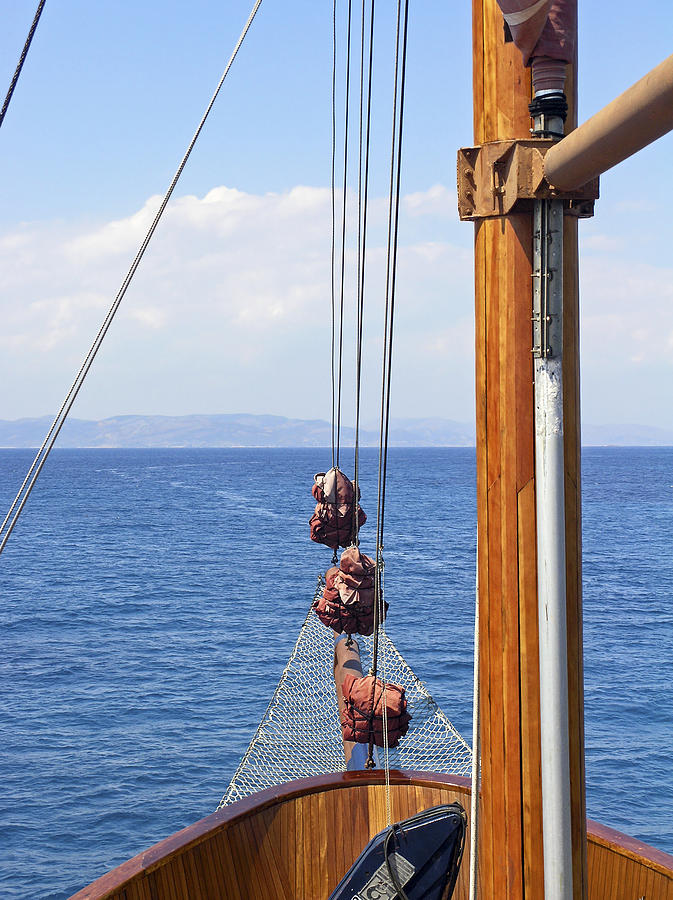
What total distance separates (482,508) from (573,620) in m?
0.34

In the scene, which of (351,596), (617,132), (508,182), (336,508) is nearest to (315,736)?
(336,508)

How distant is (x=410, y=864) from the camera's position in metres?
3.48

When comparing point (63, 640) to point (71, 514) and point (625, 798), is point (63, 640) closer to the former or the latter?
point (625, 798)

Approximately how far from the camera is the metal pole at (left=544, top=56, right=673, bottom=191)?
4.44ft

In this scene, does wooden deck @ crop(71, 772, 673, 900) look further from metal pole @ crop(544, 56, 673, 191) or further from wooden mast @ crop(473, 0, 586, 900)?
metal pole @ crop(544, 56, 673, 191)

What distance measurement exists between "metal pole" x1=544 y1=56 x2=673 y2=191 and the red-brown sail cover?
10.7 inches

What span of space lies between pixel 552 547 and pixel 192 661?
2505cm

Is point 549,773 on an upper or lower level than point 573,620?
lower

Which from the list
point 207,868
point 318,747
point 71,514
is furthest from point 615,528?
point 207,868

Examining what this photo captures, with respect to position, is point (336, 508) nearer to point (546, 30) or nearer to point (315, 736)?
point (315, 736)

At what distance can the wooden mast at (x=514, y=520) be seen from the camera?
196 centimetres

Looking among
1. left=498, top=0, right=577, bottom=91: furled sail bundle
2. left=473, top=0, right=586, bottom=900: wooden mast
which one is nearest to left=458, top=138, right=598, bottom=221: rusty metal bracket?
left=473, top=0, right=586, bottom=900: wooden mast

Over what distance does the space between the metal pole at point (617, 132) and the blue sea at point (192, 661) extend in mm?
14152

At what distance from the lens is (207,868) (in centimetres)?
371
